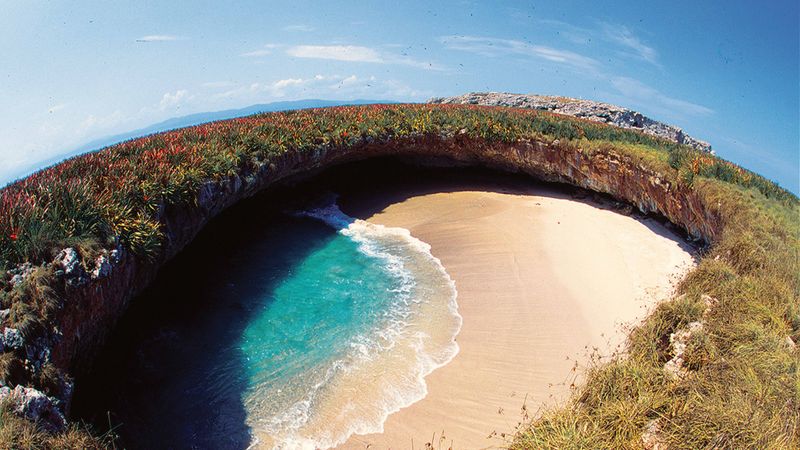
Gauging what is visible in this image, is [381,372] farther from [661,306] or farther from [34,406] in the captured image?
[34,406]

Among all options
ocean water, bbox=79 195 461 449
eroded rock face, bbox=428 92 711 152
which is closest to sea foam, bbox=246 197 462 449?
ocean water, bbox=79 195 461 449

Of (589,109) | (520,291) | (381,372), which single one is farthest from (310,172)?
(589,109)

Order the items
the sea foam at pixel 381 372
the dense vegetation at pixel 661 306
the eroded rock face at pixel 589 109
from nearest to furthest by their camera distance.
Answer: the dense vegetation at pixel 661 306 < the sea foam at pixel 381 372 < the eroded rock face at pixel 589 109

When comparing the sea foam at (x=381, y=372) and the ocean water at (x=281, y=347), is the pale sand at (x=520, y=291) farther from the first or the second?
the ocean water at (x=281, y=347)

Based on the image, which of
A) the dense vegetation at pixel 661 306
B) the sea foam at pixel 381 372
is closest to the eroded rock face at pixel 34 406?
the dense vegetation at pixel 661 306

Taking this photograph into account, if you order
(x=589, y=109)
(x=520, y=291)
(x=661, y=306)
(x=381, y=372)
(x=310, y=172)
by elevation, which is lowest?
(x=381, y=372)

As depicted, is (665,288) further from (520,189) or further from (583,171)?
(520,189)
